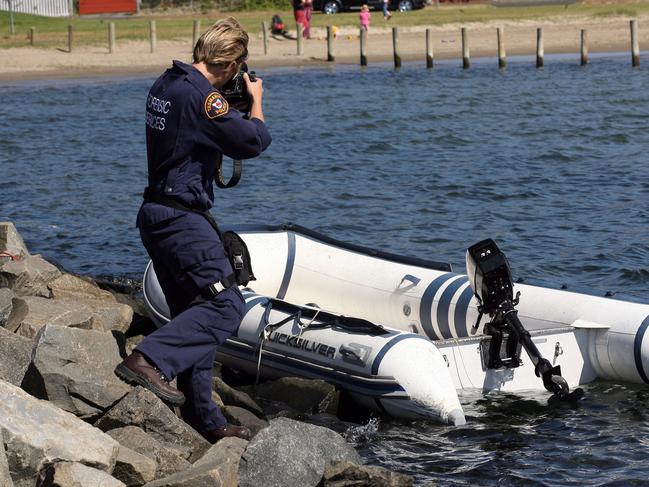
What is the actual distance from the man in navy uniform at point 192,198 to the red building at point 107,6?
45219 millimetres

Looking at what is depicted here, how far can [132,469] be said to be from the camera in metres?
5.05

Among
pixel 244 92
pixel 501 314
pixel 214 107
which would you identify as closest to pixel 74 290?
pixel 501 314

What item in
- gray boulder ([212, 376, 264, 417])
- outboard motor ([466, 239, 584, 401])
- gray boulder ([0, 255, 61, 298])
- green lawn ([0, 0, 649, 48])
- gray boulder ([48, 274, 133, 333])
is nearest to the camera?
gray boulder ([212, 376, 264, 417])

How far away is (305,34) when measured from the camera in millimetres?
38688

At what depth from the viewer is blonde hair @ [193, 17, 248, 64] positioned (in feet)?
17.3

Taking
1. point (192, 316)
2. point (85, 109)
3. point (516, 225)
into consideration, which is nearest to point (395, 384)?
point (192, 316)

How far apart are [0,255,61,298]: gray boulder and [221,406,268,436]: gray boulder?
268 cm

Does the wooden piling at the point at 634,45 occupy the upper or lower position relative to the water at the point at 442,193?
upper

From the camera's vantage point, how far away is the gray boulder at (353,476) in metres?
5.46

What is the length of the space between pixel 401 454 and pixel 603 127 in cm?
1561

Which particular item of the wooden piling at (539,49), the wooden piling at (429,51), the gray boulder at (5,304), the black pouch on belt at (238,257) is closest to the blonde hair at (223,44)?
the black pouch on belt at (238,257)

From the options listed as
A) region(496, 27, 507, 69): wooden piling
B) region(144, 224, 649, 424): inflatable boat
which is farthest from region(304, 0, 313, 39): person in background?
region(144, 224, 649, 424): inflatable boat

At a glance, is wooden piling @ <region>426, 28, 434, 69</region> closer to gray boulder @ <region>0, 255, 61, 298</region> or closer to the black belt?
gray boulder @ <region>0, 255, 61, 298</region>

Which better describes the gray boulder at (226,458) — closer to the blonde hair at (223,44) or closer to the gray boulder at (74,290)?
the blonde hair at (223,44)
